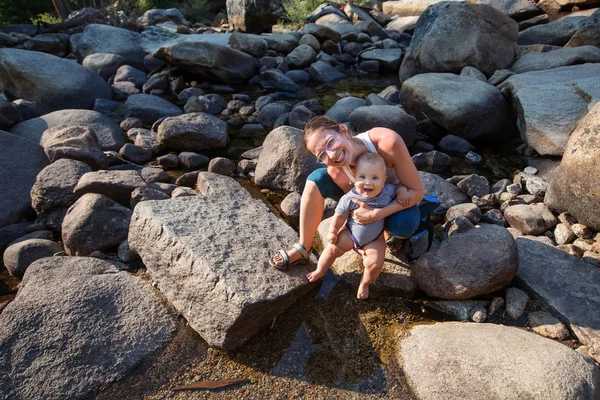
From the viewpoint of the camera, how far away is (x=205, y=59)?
7.56 metres

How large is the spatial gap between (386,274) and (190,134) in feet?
10.3

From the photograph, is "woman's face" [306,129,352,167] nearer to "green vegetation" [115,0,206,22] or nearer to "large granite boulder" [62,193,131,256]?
"large granite boulder" [62,193,131,256]

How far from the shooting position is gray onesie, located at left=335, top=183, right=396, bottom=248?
241 cm

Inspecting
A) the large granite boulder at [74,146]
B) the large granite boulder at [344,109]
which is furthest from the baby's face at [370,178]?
the large granite boulder at [344,109]

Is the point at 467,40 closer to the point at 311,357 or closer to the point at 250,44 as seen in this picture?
the point at 250,44

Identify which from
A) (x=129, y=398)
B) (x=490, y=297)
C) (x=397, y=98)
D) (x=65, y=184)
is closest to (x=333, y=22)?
(x=397, y=98)

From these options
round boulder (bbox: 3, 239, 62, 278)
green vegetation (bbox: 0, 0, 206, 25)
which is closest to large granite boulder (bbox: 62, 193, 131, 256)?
round boulder (bbox: 3, 239, 62, 278)

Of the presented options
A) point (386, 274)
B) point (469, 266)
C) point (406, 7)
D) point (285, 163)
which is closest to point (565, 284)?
point (469, 266)

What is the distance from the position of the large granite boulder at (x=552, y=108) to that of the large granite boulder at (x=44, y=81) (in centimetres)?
608

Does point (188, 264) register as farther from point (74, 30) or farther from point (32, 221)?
point (74, 30)

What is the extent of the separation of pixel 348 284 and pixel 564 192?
73.1 inches

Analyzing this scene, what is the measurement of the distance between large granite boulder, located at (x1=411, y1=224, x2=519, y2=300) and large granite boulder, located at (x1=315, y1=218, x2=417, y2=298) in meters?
0.07

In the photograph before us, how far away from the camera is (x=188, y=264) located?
2461 millimetres

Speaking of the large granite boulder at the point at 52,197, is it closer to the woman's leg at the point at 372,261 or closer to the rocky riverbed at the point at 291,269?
the rocky riverbed at the point at 291,269
